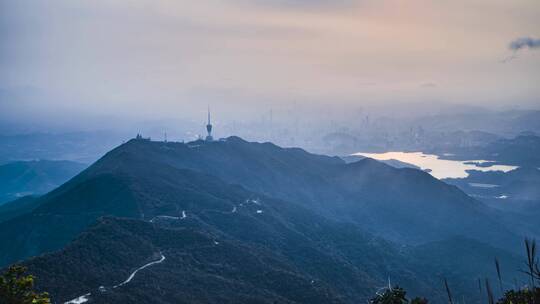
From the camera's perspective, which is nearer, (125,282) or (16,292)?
(16,292)

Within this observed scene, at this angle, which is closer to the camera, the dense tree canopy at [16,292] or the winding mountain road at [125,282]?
the dense tree canopy at [16,292]

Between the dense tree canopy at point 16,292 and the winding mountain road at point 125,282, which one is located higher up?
the dense tree canopy at point 16,292

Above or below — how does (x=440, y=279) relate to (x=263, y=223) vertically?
below

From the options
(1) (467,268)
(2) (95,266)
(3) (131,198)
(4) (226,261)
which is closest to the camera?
(2) (95,266)

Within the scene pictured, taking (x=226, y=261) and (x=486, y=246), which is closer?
(x=226, y=261)

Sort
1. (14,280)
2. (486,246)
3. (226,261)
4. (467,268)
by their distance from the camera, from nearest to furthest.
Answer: (14,280) → (226,261) → (467,268) → (486,246)

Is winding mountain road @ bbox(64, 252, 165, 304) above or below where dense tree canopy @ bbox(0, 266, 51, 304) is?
below

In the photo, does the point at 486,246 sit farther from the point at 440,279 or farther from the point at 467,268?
the point at 440,279

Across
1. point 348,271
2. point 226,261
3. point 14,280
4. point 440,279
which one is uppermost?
point 14,280

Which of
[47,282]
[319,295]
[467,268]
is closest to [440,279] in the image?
[467,268]

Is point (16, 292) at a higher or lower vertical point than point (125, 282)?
higher

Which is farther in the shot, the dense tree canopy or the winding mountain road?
the winding mountain road
